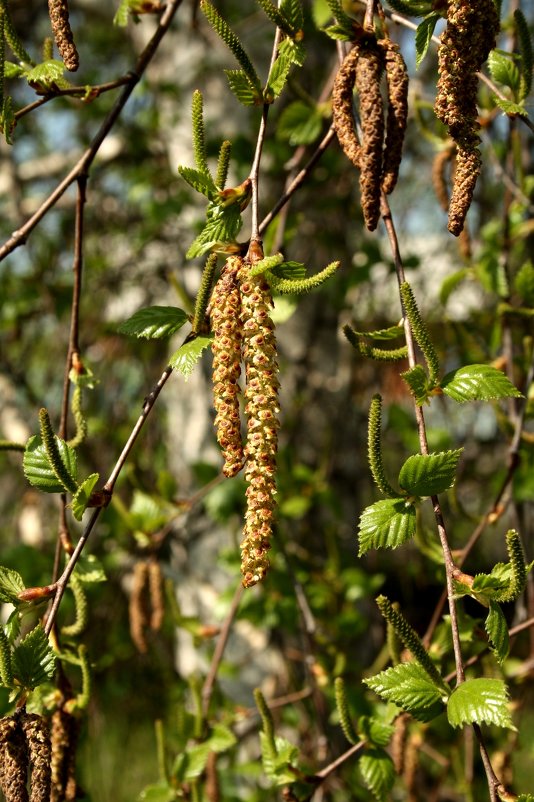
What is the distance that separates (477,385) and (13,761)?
53 centimetres

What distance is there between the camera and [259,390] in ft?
2.38

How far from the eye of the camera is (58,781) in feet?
2.90

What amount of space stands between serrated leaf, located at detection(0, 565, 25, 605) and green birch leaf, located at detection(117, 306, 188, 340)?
268 mm

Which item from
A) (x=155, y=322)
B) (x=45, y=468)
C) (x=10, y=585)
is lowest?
(x=10, y=585)

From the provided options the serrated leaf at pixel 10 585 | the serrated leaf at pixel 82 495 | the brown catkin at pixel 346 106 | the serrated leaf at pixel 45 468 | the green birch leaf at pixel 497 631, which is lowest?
the green birch leaf at pixel 497 631

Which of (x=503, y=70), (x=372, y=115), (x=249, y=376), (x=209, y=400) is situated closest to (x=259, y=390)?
(x=249, y=376)

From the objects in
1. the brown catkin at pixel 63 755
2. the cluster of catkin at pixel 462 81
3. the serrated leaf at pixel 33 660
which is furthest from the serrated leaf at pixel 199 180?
the brown catkin at pixel 63 755

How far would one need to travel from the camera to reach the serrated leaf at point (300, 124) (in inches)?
54.4

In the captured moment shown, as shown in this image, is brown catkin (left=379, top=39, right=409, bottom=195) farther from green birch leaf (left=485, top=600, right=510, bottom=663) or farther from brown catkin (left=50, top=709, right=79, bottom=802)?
brown catkin (left=50, top=709, right=79, bottom=802)

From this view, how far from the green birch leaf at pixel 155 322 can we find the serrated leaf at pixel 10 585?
0.27 m

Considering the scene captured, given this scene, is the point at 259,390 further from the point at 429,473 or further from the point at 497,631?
the point at 497,631

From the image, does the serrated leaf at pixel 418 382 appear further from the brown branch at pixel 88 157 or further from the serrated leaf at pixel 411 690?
the brown branch at pixel 88 157

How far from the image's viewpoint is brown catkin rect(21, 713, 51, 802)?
702 millimetres

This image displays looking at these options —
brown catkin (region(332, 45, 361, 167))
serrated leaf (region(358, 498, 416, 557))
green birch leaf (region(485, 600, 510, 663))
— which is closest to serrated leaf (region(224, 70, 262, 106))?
brown catkin (region(332, 45, 361, 167))
